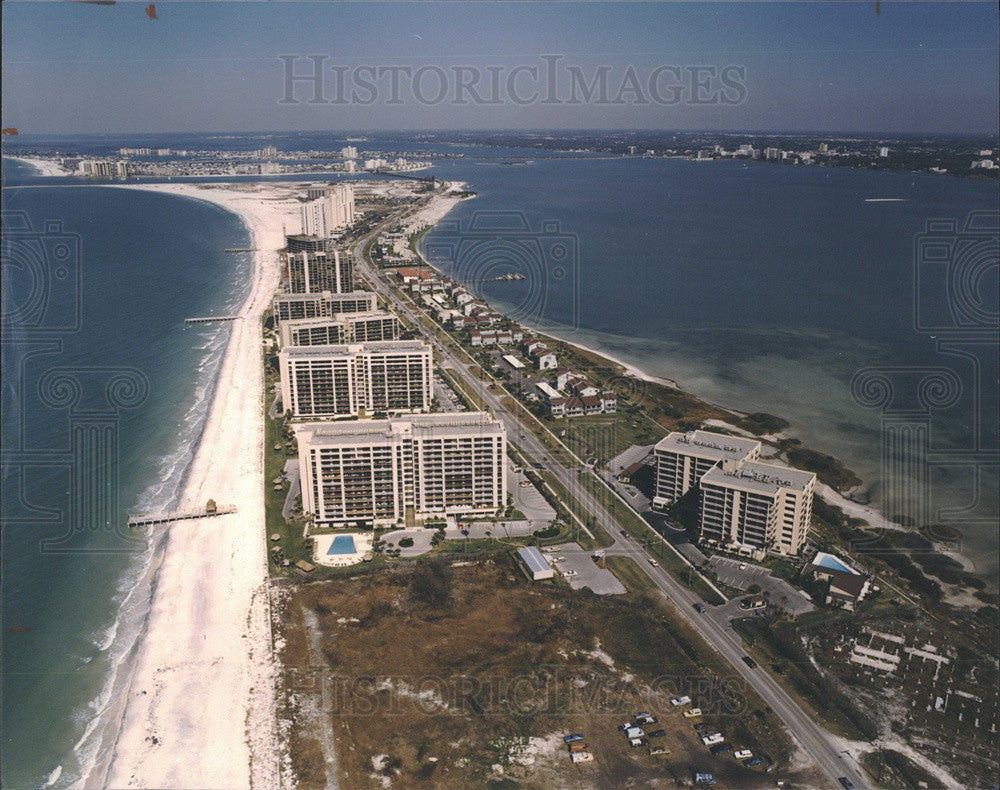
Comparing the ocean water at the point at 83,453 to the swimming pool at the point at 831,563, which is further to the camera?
the swimming pool at the point at 831,563

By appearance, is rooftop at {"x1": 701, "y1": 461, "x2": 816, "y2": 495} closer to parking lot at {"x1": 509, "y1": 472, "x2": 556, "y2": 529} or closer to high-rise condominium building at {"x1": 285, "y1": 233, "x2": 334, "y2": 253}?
parking lot at {"x1": 509, "y1": 472, "x2": 556, "y2": 529}

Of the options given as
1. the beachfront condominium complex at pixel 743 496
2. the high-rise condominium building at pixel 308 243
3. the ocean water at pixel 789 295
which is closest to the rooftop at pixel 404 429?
the beachfront condominium complex at pixel 743 496

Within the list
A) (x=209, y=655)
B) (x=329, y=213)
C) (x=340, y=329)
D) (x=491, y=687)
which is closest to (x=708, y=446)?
(x=491, y=687)

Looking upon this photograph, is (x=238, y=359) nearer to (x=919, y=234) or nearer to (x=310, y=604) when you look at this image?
(x=310, y=604)

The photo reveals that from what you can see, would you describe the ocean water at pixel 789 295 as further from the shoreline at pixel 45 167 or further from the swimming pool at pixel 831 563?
the shoreline at pixel 45 167

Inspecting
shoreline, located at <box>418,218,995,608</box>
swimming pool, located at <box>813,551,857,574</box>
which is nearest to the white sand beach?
swimming pool, located at <box>813,551,857,574</box>

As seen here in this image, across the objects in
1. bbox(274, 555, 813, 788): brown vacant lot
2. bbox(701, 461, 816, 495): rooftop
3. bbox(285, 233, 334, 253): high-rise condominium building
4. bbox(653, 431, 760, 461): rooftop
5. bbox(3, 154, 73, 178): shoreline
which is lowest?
bbox(274, 555, 813, 788): brown vacant lot
